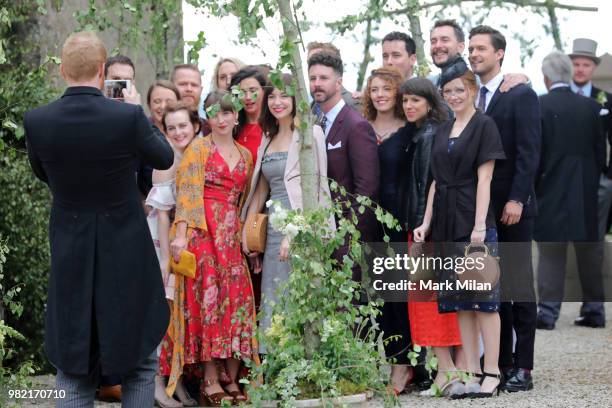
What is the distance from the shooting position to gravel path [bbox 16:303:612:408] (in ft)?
20.0

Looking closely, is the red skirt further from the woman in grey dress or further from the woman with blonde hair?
the woman with blonde hair

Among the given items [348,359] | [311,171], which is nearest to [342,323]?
[348,359]

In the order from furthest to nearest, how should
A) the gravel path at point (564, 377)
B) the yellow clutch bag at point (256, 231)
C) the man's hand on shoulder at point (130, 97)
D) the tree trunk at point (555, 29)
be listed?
the tree trunk at point (555, 29) < the yellow clutch bag at point (256, 231) < the gravel path at point (564, 377) < the man's hand on shoulder at point (130, 97)

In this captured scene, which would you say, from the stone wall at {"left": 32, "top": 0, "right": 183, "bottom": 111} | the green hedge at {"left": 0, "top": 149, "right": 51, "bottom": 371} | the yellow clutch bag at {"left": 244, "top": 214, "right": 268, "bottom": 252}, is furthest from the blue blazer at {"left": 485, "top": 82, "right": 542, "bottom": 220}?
the green hedge at {"left": 0, "top": 149, "right": 51, "bottom": 371}

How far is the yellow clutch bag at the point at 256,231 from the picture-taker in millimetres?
6310

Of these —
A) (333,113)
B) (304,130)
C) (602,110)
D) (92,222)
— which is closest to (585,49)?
(602,110)

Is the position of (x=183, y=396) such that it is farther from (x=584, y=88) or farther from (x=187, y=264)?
(x=584, y=88)

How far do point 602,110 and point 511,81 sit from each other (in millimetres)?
3076

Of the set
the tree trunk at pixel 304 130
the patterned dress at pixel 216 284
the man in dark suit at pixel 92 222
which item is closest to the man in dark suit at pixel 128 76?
the patterned dress at pixel 216 284

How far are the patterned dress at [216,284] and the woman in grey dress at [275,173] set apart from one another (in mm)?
105

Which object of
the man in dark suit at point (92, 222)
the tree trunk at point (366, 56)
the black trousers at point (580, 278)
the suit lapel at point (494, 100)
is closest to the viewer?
the man in dark suit at point (92, 222)

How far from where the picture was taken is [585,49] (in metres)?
9.82

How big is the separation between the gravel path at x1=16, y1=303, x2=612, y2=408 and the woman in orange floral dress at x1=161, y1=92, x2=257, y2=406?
1.83 ft

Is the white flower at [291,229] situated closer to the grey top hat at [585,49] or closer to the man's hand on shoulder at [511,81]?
the man's hand on shoulder at [511,81]
